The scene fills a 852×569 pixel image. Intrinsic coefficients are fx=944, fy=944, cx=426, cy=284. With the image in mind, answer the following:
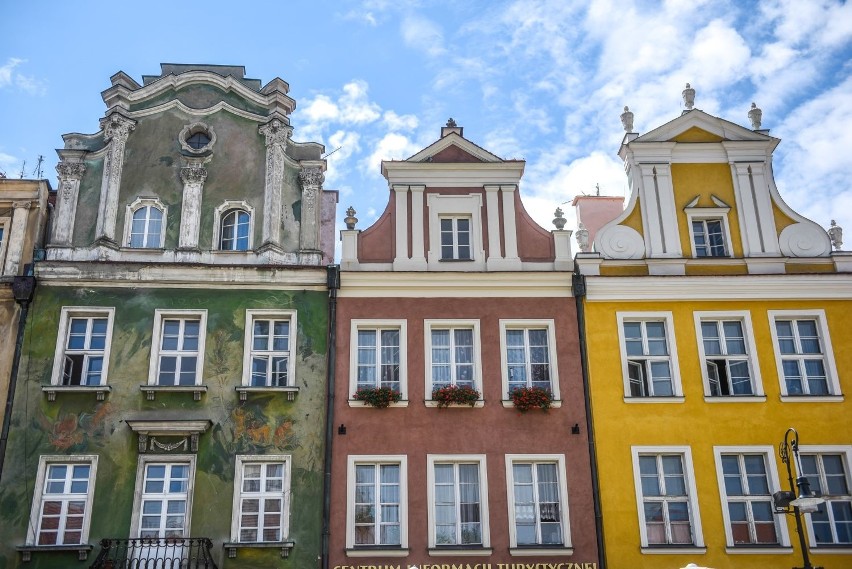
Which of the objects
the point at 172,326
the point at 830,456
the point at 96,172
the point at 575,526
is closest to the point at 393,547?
the point at 575,526

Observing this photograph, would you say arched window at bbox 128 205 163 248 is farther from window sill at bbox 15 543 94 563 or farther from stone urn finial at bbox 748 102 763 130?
stone urn finial at bbox 748 102 763 130

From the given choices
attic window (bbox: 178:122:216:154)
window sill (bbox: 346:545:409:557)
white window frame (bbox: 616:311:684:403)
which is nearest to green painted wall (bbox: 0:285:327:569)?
window sill (bbox: 346:545:409:557)

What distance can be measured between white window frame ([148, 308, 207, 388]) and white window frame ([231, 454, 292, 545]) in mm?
2118

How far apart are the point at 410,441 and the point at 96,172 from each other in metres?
10.3

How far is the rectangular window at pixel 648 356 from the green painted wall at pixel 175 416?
7.06 meters

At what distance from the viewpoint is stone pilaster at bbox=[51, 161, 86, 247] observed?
2270 centimetres

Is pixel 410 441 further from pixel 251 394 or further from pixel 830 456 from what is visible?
pixel 830 456

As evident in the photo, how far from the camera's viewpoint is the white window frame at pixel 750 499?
792 inches

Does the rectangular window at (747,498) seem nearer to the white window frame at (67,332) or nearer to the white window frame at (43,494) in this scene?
the white window frame at (43,494)

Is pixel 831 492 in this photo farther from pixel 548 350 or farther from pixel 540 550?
pixel 548 350

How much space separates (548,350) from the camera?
2208cm

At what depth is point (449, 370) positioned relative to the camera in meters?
21.8

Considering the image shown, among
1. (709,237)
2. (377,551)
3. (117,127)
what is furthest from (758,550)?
(117,127)

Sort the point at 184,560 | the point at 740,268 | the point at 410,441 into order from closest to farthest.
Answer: the point at 184,560
the point at 410,441
the point at 740,268
